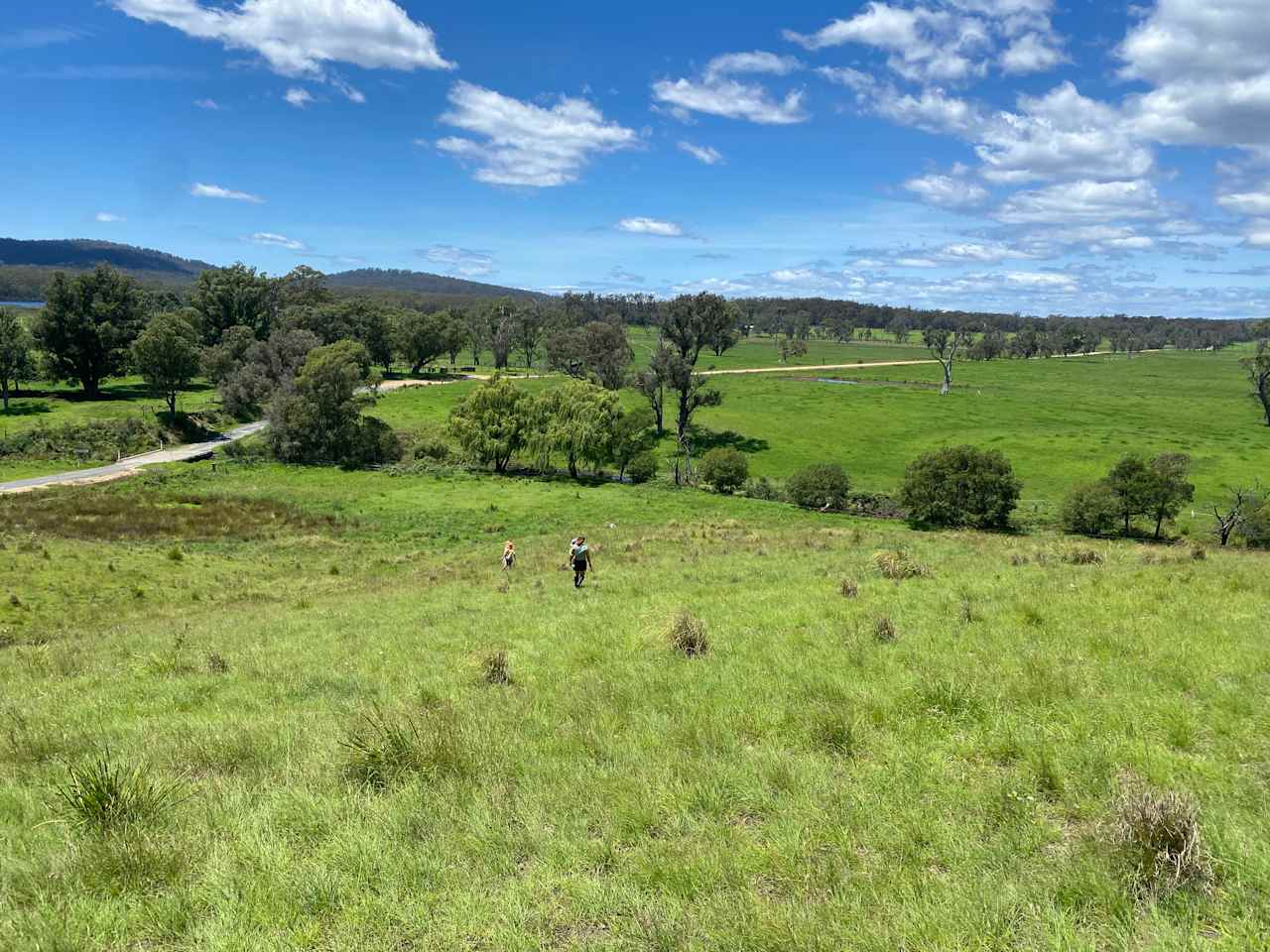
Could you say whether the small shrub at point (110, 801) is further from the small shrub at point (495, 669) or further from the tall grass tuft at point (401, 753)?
the small shrub at point (495, 669)

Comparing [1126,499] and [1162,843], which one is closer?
[1162,843]

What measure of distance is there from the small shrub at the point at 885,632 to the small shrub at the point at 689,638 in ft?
8.97

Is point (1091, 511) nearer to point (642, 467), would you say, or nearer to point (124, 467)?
point (642, 467)

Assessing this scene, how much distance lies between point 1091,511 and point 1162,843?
5368cm

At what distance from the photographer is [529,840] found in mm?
5203

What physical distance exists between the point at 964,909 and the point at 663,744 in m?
3.19

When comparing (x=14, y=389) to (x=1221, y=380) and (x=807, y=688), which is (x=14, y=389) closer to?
(x=807, y=688)

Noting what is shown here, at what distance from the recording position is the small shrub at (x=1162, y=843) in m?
4.21

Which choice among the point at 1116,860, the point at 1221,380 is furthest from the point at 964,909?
the point at 1221,380

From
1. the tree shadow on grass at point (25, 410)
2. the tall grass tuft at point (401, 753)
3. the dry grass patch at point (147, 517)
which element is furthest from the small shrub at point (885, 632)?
the tree shadow on grass at point (25, 410)

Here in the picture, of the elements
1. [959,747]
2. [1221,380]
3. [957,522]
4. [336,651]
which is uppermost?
[1221,380]

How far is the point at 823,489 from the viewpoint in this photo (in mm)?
55312

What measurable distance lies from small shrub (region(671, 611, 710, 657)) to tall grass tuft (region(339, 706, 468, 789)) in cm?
459

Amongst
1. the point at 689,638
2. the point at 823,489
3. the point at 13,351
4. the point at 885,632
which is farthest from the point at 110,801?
the point at 13,351
